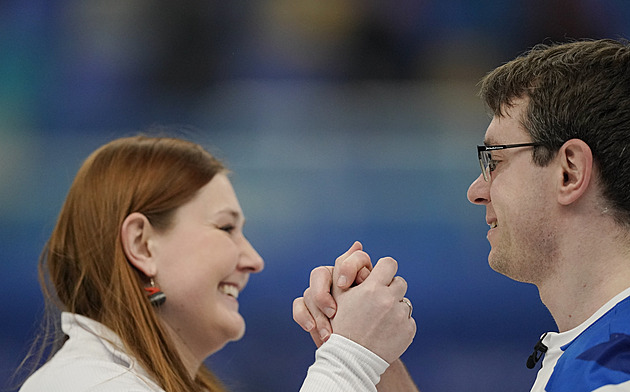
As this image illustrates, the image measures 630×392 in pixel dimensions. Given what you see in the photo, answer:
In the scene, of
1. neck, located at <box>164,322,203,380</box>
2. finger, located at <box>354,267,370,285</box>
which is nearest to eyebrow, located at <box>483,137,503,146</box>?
finger, located at <box>354,267,370,285</box>

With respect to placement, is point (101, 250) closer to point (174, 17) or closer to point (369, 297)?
point (369, 297)

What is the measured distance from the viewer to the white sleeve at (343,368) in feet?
4.51

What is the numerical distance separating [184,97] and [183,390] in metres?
2.38

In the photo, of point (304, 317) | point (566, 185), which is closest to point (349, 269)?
point (304, 317)

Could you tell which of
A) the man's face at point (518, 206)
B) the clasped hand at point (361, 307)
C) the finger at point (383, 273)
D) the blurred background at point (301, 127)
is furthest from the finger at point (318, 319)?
the blurred background at point (301, 127)

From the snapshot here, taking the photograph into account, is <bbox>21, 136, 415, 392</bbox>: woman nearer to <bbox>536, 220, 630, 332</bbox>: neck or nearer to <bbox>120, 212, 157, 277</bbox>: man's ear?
<bbox>120, 212, 157, 277</bbox>: man's ear

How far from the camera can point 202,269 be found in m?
1.96

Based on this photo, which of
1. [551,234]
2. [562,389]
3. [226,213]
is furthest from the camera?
[226,213]

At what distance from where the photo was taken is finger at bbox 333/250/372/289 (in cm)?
152

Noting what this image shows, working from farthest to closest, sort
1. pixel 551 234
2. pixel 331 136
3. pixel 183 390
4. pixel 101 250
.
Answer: pixel 331 136 → pixel 101 250 → pixel 183 390 → pixel 551 234

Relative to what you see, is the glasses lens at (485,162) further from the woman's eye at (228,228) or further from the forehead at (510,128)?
the woman's eye at (228,228)

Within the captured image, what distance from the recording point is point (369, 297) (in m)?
1.49

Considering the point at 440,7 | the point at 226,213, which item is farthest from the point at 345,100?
the point at 226,213

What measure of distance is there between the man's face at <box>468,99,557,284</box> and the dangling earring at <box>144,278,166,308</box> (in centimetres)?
85
